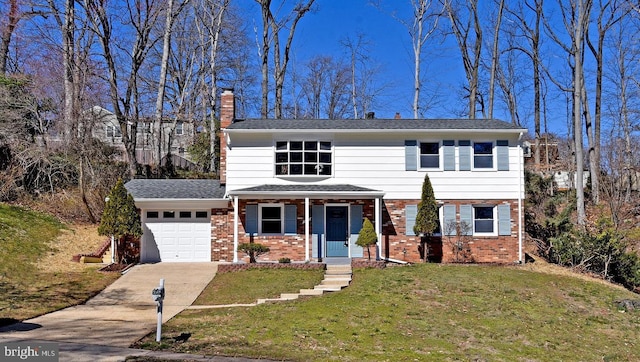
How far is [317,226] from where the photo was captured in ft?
64.8

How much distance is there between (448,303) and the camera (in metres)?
13.4

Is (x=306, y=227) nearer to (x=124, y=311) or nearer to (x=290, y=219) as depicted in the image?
(x=290, y=219)

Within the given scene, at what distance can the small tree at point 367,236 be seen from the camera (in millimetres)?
18125

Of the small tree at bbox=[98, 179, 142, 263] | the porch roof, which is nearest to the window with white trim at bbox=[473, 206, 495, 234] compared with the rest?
the porch roof

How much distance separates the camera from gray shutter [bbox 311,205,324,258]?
19.6 metres

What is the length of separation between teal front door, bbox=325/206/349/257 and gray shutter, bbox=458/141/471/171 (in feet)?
16.0

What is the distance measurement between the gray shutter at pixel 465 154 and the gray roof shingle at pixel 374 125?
2.19 feet

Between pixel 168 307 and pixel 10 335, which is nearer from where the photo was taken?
pixel 10 335

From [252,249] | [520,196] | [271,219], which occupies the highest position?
[520,196]

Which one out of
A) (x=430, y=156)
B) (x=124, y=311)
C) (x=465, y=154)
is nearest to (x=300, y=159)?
(x=430, y=156)

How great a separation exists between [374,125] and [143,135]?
21588 millimetres

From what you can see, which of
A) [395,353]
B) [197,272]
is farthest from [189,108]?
[395,353]

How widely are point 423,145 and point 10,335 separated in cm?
1511

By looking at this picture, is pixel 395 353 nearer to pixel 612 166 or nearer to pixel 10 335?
pixel 10 335
